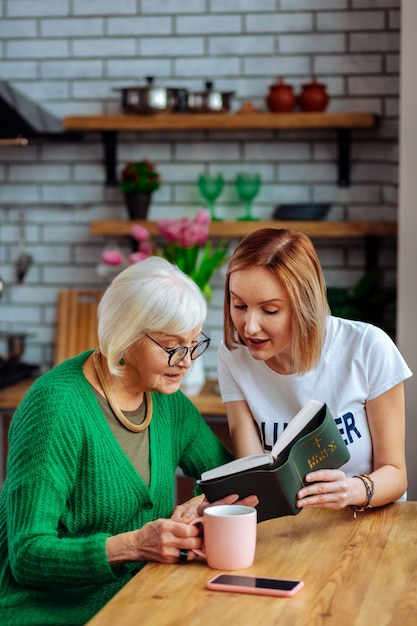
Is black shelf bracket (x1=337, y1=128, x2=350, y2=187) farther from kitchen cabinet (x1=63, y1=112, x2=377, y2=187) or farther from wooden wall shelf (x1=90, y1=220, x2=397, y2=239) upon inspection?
wooden wall shelf (x1=90, y1=220, x2=397, y2=239)

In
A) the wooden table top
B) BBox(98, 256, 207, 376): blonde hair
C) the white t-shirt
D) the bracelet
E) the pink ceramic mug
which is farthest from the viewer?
the white t-shirt

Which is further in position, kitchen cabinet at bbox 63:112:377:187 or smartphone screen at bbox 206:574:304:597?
kitchen cabinet at bbox 63:112:377:187

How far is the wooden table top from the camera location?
5.05 feet

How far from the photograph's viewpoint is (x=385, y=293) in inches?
158

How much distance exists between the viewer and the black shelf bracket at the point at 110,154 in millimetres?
4305

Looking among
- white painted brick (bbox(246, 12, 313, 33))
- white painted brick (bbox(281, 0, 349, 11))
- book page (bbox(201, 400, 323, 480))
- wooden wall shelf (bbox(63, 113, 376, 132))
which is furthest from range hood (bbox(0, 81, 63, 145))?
book page (bbox(201, 400, 323, 480))

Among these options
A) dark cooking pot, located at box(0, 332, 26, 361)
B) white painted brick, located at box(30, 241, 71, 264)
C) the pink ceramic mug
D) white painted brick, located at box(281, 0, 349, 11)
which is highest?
white painted brick, located at box(281, 0, 349, 11)

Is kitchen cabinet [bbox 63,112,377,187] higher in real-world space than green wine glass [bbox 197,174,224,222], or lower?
higher

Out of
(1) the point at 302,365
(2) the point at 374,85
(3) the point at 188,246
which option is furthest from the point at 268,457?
(2) the point at 374,85

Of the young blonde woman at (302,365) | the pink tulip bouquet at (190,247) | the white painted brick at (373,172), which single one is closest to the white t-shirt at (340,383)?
the young blonde woman at (302,365)

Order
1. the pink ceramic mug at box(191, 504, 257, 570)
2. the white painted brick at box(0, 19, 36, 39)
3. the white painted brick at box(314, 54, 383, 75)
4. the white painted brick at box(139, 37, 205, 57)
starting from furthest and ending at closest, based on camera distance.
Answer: the white painted brick at box(0, 19, 36, 39) < the white painted brick at box(139, 37, 205, 57) < the white painted brick at box(314, 54, 383, 75) < the pink ceramic mug at box(191, 504, 257, 570)

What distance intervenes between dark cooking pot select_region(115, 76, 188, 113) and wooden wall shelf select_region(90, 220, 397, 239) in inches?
19.2

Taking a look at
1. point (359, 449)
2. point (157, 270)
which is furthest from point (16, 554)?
point (359, 449)

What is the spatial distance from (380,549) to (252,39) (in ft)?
9.38
